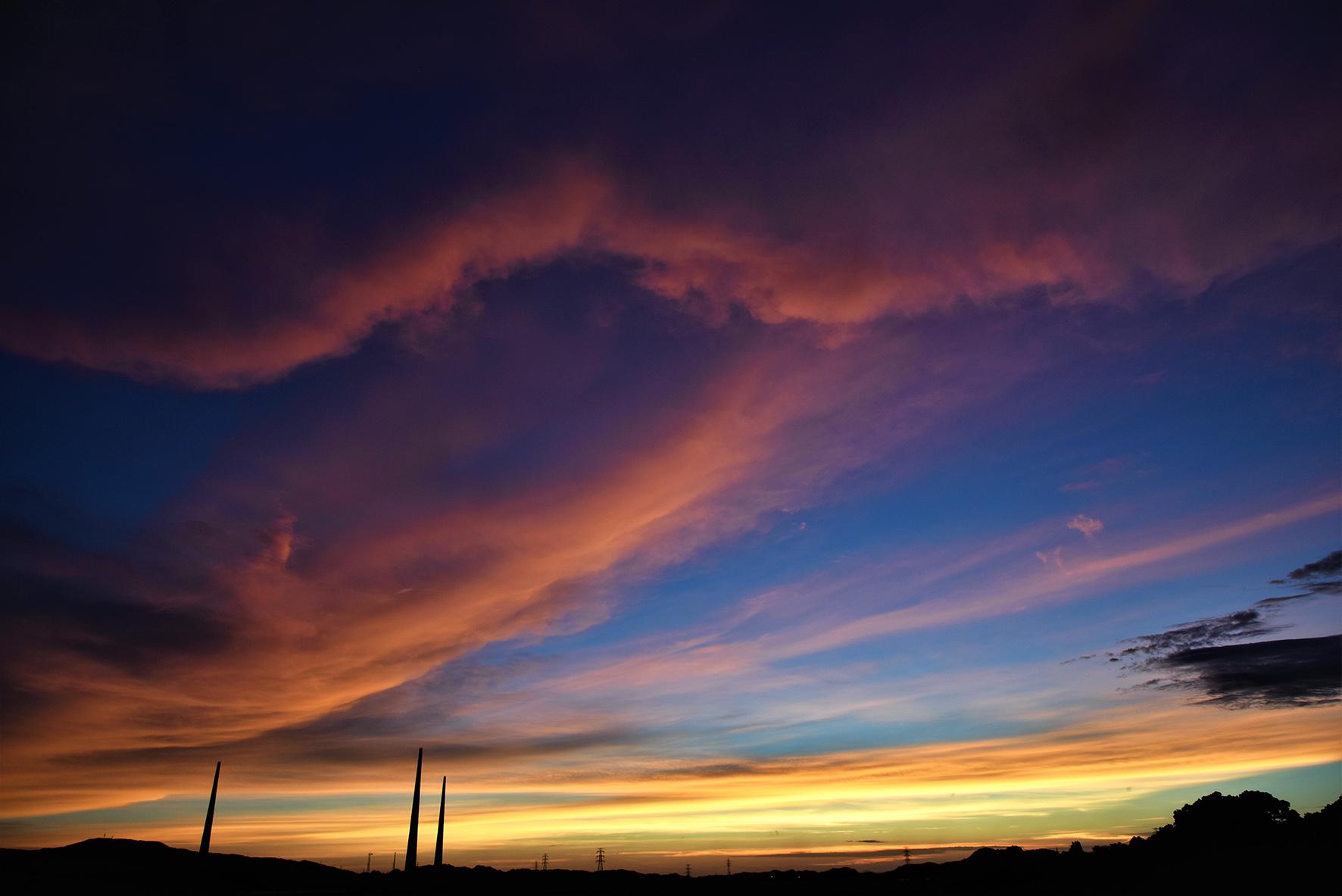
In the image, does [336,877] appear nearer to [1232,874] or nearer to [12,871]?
[12,871]

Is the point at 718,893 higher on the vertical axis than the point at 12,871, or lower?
lower

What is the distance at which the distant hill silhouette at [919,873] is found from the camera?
77938mm

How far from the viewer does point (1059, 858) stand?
122 metres

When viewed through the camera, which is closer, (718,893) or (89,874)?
(89,874)

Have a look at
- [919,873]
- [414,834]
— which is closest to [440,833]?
[414,834]

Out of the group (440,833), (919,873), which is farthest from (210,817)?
(919,873)

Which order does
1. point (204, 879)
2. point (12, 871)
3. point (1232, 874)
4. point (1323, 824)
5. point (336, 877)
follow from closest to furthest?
point (1232, 874) < point (12, 871) < point (1323, 824) < point (204, 879) < point (336, 877)

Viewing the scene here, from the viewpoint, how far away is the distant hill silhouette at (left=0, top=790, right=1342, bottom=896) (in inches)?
3068

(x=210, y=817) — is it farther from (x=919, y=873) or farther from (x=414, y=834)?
(x=919, y=873)

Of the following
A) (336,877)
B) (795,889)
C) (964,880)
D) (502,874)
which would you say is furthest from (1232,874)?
(336,877)

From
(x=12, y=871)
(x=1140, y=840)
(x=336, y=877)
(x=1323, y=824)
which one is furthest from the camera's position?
(x=336, y=877)

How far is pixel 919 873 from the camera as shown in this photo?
160500mm

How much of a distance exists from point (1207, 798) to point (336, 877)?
187 meters

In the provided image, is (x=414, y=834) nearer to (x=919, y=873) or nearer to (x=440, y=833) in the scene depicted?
(x=440, y=833)
